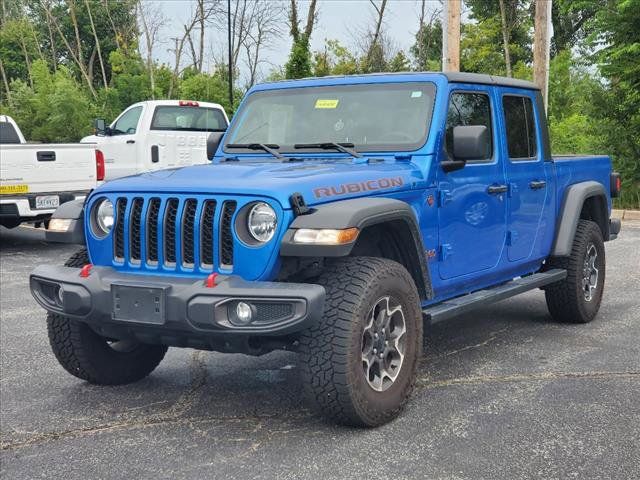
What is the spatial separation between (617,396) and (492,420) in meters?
0.90

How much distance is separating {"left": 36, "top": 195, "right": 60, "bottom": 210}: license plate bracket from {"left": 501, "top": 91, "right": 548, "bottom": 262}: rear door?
7070 millimetres

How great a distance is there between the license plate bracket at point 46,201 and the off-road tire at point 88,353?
21.4 ft

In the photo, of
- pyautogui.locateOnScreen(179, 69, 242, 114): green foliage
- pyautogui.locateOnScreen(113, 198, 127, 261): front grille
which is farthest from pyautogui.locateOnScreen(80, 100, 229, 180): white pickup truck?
pyautogui.locateOnScreen(179, 69, 242, 114): green foliage

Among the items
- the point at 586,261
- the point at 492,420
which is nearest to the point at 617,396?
the point at 492,420

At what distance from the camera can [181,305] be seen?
3.79 m

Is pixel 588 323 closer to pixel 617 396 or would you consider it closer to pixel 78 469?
pixel 617 396

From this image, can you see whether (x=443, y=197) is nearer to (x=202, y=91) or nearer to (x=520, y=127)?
(x=520, y=127)

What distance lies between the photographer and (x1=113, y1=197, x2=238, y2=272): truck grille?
3.93 meters

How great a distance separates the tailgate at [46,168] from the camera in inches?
416

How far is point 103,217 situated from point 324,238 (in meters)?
1.33

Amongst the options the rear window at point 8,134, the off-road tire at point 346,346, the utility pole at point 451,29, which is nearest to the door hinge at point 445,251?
the off-road tire at point 346,346

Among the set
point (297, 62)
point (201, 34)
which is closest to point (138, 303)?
point (297, 62)

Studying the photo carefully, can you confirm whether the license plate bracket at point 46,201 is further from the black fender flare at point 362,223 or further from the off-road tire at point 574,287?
the black fender flare at point 362,223

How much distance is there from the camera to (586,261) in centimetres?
661
